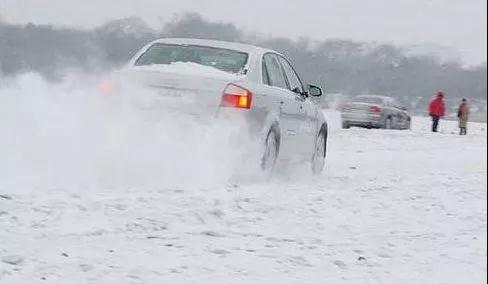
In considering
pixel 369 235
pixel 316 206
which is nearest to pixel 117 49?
pixel 316 206

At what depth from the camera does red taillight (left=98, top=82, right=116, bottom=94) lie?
7.42 m

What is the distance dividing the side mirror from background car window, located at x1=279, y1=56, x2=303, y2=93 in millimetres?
295

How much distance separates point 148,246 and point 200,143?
2558mm

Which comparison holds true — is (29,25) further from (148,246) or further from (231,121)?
(148,246)

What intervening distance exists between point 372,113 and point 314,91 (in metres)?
14.8

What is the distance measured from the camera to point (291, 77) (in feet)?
30.0

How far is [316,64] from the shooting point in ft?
35.5

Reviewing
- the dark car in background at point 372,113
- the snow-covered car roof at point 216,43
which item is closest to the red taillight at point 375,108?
the dark car in background at point 372,113

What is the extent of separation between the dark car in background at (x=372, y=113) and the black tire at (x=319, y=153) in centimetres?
1310

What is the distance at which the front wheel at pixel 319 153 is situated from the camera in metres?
9.61

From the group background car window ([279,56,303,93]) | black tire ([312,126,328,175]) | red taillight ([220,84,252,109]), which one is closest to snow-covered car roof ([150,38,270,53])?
background car window ([279,56,303,93])

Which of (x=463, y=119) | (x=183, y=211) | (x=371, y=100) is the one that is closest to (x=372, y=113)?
(x=371, y=100)

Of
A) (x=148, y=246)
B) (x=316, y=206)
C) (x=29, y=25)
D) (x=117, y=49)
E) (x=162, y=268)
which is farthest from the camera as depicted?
(x=117, y=49)

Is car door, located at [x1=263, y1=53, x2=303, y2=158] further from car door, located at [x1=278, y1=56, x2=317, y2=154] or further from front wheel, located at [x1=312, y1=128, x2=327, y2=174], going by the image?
front wheel, located at [x1=312, y1=128, x2=327, y2=174]
